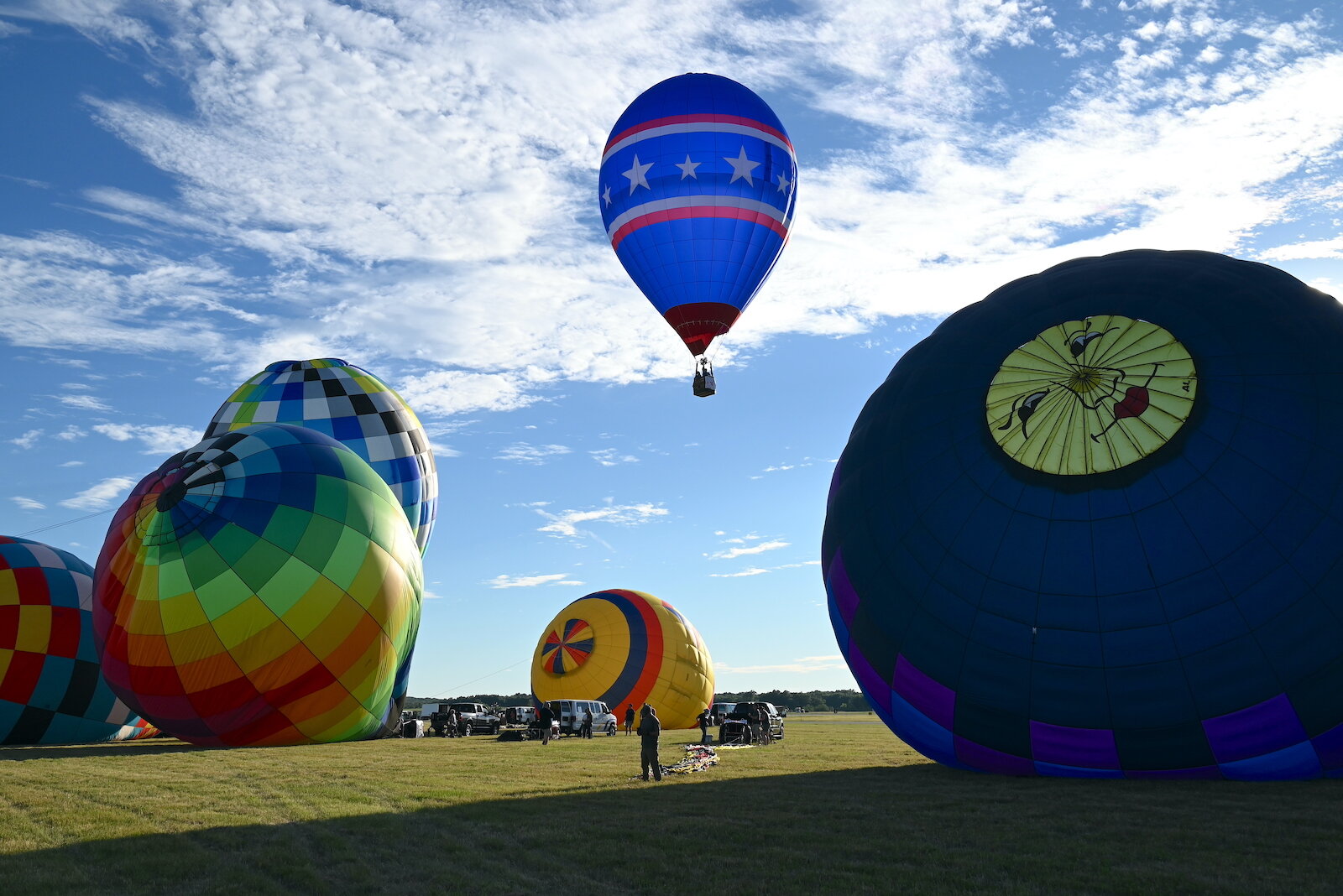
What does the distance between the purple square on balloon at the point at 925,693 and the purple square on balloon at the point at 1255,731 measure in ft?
9.36

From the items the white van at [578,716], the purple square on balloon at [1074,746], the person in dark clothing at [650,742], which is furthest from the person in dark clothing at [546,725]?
the purple square on balloon at [1074,746]

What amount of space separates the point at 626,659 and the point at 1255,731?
2197 cm

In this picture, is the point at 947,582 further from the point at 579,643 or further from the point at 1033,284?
the point at 579,643

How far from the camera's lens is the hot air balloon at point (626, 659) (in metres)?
31.2

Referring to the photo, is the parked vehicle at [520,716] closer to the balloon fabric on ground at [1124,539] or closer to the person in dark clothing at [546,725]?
the person in dark clothing at [546,725]

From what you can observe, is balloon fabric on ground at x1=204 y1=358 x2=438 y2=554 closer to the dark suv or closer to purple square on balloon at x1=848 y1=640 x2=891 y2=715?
the dark suv

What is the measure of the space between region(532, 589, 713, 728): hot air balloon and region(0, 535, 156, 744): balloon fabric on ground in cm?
1307

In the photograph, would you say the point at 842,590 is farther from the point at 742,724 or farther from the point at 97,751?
the point at 97,751

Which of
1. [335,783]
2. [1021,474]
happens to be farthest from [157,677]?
[1021,474]

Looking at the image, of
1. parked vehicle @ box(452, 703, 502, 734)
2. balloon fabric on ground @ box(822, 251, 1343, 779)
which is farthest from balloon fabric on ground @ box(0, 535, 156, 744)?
balloon fabric on ground @ box(822, 251, 1343, 779)

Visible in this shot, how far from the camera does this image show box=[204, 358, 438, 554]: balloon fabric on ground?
2697 centimetres

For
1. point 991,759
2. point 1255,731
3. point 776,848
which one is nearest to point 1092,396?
point 1255,731

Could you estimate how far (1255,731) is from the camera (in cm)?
1106

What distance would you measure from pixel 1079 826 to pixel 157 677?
16.0 m
